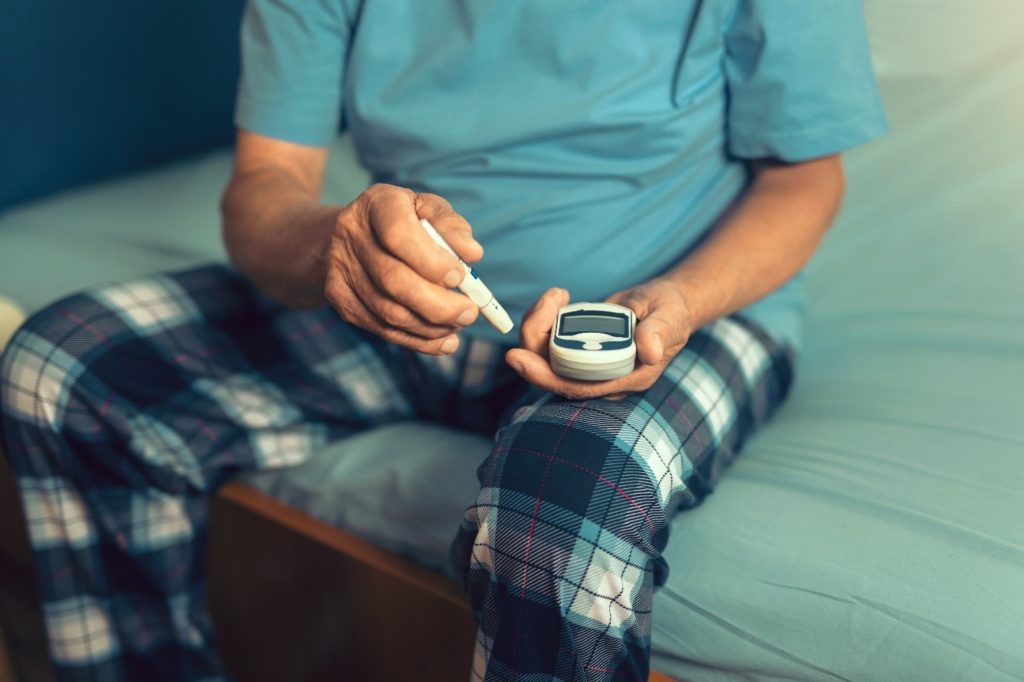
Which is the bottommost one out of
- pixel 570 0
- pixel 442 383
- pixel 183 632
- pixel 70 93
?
pixel 183 632

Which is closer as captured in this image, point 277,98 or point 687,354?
point 687,354

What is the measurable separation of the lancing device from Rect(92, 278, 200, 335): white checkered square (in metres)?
0.33

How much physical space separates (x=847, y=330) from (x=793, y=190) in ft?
0.74

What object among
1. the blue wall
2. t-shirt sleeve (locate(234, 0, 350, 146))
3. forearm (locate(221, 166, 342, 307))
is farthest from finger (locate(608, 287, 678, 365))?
the blue wall

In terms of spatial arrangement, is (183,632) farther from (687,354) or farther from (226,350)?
(687,354)

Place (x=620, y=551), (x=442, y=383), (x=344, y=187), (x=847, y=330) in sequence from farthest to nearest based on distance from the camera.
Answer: (x=344, y=187), (x=847, y=330), (x=442, y=383), (x=620, y=551)

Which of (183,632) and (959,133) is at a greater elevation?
(959,133)

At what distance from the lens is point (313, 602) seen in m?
0.87

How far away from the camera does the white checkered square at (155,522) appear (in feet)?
2.63

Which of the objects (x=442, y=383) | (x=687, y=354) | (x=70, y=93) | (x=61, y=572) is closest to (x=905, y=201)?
(x=687, y=354)

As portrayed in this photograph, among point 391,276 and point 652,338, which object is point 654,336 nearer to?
point 652,338

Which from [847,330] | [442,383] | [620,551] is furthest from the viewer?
[847,330]

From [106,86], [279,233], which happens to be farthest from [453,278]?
[106,86]

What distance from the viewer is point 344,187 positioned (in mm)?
1281
